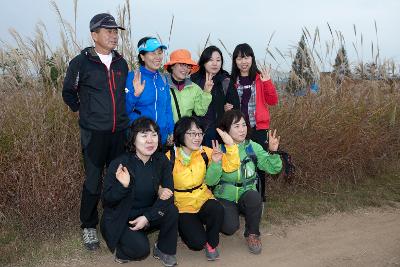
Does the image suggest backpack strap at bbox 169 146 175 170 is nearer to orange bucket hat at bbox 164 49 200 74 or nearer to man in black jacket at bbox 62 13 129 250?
man in black jacket at bbox 62 13 129 250

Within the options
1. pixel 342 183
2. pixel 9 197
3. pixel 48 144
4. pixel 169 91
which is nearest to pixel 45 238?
pixel 9 197

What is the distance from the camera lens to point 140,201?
357 cm

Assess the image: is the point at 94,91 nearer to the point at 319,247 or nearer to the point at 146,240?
the point at 146,240

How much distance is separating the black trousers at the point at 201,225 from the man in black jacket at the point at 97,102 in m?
0.78

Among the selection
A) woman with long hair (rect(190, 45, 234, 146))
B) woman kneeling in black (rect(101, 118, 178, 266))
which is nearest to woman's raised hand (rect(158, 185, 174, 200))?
woman kneeling in black (rect(101, 118, 178, 266))

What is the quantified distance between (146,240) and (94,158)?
801mm

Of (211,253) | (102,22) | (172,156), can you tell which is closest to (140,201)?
(172,156)

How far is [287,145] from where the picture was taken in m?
5.29

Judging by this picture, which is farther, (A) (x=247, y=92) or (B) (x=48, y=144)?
(A) (x=247, y=92)

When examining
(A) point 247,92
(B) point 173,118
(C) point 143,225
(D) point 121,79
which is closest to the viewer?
(C) point 143,225

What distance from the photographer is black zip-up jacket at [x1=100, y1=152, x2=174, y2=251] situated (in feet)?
11.1

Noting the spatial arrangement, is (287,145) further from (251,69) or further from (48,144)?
(48,144)

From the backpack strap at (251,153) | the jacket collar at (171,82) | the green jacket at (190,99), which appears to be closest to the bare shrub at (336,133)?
the backpack strap at (251,153)

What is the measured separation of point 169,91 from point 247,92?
3.00ft
